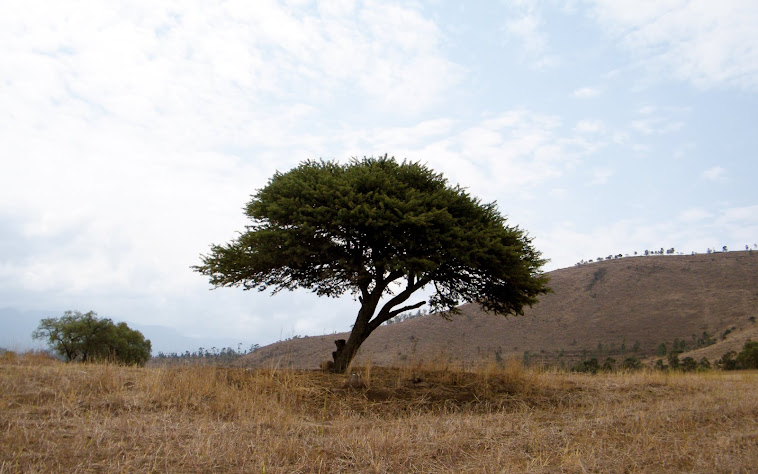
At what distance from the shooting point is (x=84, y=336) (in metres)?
26.7

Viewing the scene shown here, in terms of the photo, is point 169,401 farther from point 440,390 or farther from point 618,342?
point 618,342

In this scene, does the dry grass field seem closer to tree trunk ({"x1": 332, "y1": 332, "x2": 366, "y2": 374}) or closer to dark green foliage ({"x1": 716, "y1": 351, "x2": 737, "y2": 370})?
tree trunk ({"x1": 332, "y1": 332, "x2": 366, "y2": 374})

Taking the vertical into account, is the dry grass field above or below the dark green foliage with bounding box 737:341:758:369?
above

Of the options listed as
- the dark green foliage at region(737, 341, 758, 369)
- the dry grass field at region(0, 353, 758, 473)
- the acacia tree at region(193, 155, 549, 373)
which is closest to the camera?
the dry grass field at region(0, 353, 758, 473)

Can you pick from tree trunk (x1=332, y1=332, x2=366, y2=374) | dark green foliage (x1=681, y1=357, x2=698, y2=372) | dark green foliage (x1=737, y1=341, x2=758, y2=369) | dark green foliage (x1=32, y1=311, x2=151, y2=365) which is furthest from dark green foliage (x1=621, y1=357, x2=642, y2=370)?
dark green foliage (x1=32, y1=311, x2=151, y2=365)

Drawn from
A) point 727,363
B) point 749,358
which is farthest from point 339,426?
point 727,363

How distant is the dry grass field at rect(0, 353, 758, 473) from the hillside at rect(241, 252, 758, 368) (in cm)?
2836

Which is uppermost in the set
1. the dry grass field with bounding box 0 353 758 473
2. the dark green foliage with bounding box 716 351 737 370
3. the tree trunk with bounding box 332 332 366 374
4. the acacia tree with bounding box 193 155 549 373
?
the acacia tree with bounding box 193 155 549 373

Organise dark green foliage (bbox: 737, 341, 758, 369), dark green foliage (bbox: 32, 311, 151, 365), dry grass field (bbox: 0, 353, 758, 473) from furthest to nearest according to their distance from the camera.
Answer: dark green foliage (bbox: 737, 341, 758, 369) < dark green foliage (bbox: 32, 311, 151, 365) < dry grass field (bbox: 0, 353, 758, 473)

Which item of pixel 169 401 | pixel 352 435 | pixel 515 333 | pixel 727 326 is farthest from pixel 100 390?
pixel 727 326

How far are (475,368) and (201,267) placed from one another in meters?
8.72

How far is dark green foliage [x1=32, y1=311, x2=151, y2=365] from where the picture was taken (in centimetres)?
2597

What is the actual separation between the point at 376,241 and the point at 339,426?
707 centimetres

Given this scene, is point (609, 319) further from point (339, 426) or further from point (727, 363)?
point (339, 426)
